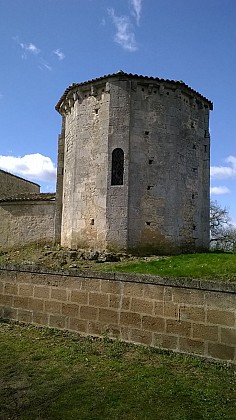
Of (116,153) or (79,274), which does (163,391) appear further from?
(116,153)

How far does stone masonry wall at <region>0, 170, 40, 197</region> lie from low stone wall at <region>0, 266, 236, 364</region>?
900 inches

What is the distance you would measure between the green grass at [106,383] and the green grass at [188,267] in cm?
597

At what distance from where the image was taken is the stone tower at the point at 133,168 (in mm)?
16688

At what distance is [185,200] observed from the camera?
17.8 metres

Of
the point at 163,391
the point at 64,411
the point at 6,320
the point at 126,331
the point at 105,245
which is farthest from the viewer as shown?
the point at 105,245

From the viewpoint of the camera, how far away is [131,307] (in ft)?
18.8

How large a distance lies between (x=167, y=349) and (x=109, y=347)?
871mm

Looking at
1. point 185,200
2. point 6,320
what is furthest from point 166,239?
point 6,320

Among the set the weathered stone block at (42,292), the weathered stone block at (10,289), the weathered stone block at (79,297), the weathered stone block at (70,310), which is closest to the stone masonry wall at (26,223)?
the weathered stone block at (10,289)

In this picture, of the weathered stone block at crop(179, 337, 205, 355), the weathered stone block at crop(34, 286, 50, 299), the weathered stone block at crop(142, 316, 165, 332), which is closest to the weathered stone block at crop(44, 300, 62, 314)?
the weathered stone block at crop(34, 286, 50, 299)

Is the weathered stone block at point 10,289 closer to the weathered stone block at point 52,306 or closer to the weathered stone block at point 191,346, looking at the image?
the weathered stone block at point 52,306

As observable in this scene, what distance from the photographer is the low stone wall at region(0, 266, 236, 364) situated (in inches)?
197

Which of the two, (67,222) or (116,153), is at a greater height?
(116,153)

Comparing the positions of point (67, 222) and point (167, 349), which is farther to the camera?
point (67, 222)
